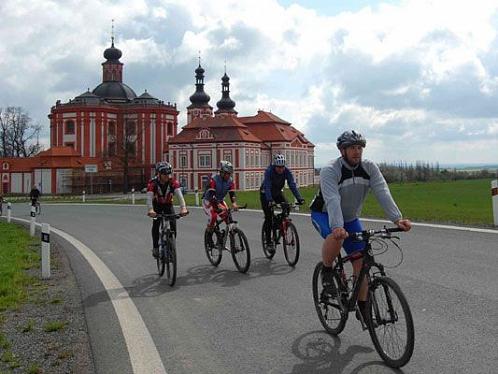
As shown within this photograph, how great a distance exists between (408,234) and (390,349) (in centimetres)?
913

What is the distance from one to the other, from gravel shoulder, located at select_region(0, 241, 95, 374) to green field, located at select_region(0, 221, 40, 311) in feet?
0.62

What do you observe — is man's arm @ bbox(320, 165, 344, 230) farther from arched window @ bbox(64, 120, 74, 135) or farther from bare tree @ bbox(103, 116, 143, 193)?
arched window @ bbox(64, 120, 74, 135)

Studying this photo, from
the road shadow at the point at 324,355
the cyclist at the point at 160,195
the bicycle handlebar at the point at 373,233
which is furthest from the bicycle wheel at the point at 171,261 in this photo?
the bicycle handlebar at the point at 373,233

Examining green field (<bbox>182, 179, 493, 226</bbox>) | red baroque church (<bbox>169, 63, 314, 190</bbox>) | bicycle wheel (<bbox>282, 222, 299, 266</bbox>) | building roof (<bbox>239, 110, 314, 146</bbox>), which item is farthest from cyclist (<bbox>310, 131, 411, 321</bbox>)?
building roof (<bbox>239, 110, 314, 146</bbox>)

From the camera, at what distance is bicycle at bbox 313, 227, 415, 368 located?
4664 mm

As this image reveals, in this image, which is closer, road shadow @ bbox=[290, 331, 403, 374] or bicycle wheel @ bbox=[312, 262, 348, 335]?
road shadow @ bbox=[290, 331, 403, 374]

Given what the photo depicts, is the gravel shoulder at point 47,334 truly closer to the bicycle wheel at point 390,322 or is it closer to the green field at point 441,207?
the bicycle wheel at point 390,322

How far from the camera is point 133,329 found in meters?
6.23

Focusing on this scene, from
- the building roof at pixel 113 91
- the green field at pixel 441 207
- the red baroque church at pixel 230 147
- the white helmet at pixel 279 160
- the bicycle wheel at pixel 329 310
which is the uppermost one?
the building roof at pixel 113 91

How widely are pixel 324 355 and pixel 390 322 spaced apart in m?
0.72

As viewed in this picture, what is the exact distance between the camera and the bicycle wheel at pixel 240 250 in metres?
9.60

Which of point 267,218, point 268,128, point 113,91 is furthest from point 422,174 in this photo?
point 267,218

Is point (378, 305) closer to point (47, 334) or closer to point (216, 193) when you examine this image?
point (47, 334)

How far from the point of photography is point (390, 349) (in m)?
4.81
